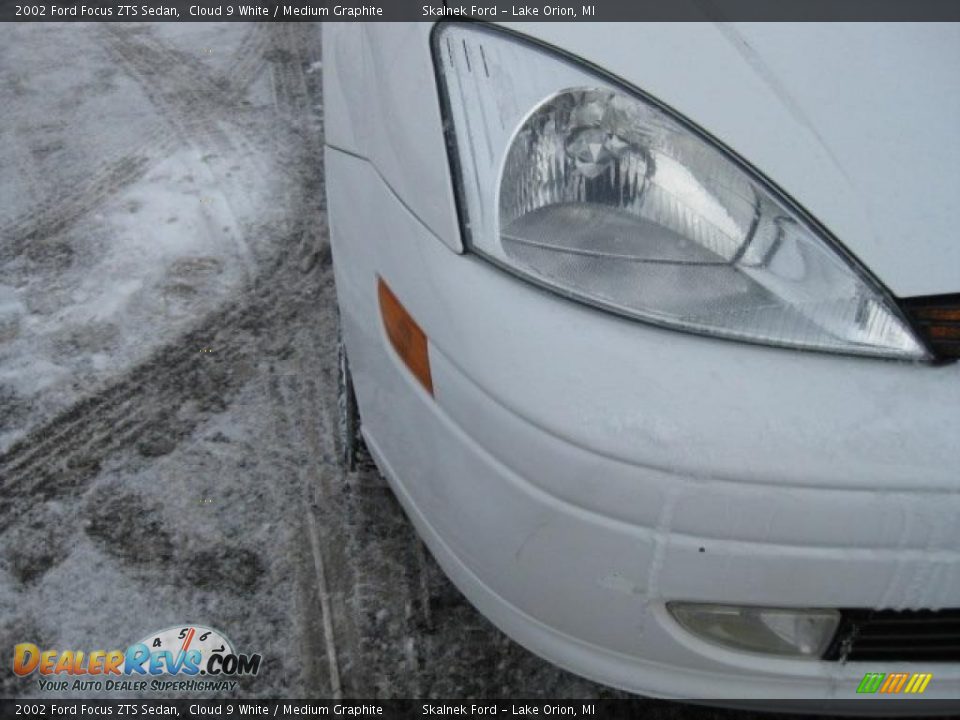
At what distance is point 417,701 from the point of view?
5.91 feet

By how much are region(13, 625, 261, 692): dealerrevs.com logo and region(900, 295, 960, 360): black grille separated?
4.38ft

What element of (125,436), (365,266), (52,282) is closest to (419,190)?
(365,266)

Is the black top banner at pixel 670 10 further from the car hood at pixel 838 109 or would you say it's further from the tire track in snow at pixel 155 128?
the tire track in snow at pixel 155 128

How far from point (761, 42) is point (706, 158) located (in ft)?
0.81

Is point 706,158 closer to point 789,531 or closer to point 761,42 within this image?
point 761,42

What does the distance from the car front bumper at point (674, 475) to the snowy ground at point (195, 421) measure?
0.52 metres

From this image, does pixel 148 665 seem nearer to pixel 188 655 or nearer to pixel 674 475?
pixel 188 655

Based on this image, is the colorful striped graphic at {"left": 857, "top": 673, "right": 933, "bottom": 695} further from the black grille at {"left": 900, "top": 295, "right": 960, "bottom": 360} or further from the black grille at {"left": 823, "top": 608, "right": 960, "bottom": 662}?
the black grille at {"left": 900, "top": 295, "right": 960, "bottom": 360}

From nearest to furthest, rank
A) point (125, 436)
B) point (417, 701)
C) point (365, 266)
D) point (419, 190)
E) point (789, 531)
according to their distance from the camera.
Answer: point (789, 531)
point (419, 190)
point (365, 266)
point (417, 701)
point (125, 436)

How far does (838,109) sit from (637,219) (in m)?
0.33

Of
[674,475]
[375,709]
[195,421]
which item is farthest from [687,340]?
[195,421]

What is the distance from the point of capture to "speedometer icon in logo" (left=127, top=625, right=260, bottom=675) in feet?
6.07

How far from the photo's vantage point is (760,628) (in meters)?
1.37

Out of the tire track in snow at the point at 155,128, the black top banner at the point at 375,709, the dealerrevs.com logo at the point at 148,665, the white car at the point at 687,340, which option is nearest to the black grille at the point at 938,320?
the white car at the point at 687,340
